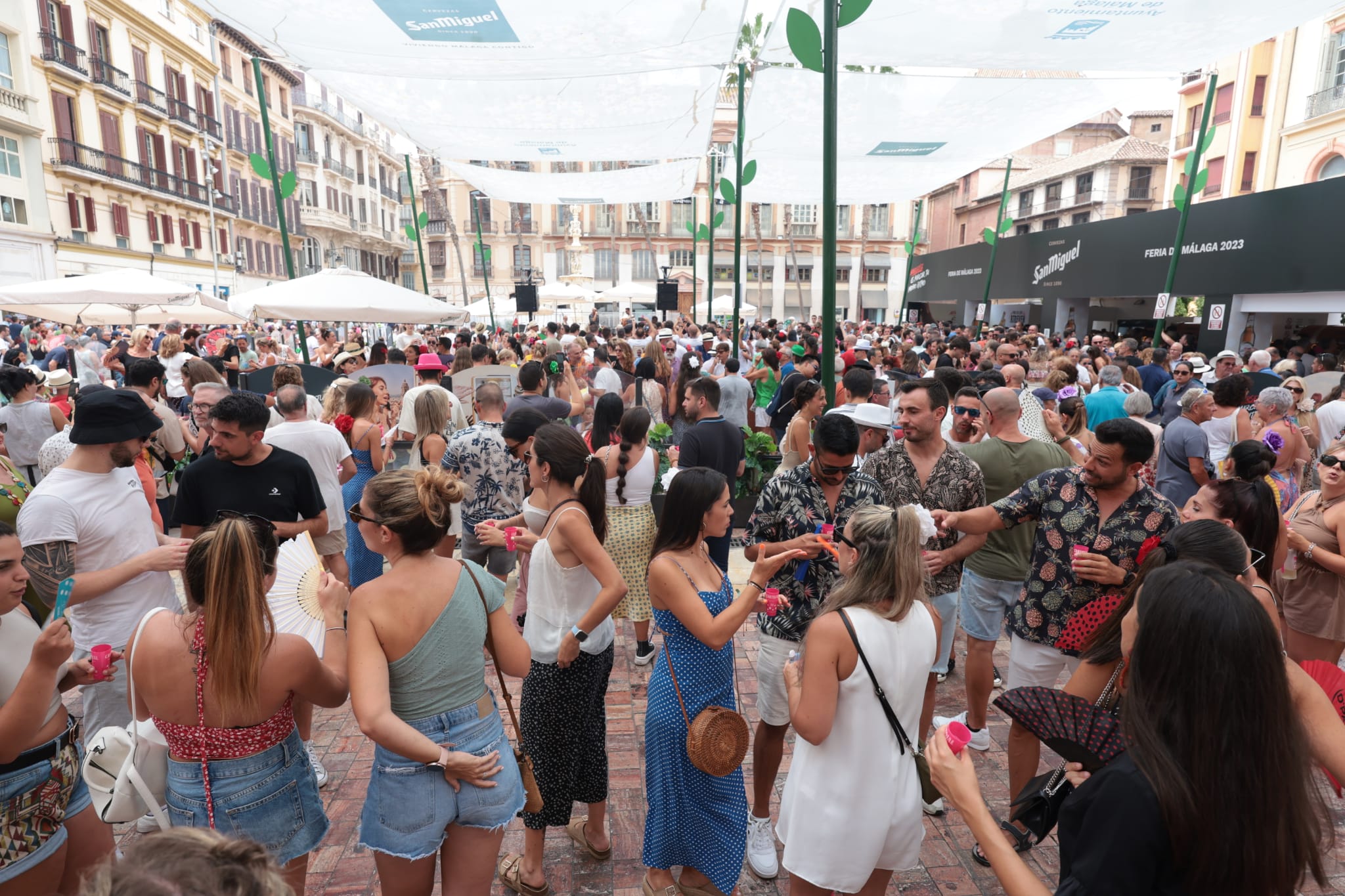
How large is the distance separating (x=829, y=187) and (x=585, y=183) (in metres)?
8.73

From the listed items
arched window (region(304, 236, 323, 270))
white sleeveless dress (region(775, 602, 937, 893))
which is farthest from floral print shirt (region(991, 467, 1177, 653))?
arched window (region(304, 236, 323, 270))

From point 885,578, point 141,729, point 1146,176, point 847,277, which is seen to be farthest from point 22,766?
point 847,277

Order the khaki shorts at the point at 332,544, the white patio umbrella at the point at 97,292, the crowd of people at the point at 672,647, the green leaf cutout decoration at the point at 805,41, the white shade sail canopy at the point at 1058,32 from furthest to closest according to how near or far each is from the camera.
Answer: the white patio umbrella at the point at 97,292 → the white shade sail canopy at the point at 1058,32 → the green leaf cutout decoration at the point at 805,41 → the khaki shorts at the point at 332,544 → the crowd of people at the point at 672,647

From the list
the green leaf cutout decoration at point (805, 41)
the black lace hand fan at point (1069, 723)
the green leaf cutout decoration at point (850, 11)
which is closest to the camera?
the black lace hand fan at point (1069, 723)

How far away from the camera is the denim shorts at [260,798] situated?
2.03 metres

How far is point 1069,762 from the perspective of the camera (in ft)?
5.50

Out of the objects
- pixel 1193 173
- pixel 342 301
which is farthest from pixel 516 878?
pixel 1193 173

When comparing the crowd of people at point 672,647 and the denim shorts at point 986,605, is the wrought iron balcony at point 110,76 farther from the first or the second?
the denim shorts at point 986,605

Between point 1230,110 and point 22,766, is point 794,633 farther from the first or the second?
point 1230,110

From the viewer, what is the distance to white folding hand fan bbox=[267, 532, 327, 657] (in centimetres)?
230

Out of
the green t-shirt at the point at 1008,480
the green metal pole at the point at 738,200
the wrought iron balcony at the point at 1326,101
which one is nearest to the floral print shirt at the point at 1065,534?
the green t-shirt at the point at 1008,480

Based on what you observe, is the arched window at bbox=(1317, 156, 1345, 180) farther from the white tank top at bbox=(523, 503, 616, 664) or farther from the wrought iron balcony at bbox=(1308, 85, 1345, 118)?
the white tank top at bbox=(523, 503, 616, 664)

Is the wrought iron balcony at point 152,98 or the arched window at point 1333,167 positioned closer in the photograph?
the arched window at point 1333,167

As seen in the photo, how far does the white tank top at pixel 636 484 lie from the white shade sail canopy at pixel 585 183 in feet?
30.7
